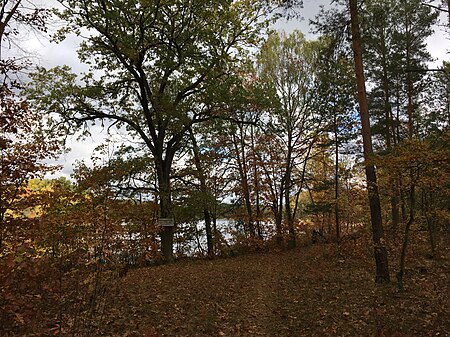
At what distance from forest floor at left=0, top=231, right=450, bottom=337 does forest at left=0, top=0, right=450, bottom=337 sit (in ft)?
0.21

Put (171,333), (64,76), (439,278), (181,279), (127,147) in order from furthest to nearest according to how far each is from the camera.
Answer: (127,147) < (64,76) < (181,279) < (439,278) < (171,333)

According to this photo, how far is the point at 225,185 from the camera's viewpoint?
872 inches

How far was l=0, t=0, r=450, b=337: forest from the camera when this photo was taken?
5.69 metres

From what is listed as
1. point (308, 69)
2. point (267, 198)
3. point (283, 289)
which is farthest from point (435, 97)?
point (283, 289)

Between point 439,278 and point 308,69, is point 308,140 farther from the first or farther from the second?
point 439,278

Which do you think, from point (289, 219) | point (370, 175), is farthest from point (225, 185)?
point (370, 175)

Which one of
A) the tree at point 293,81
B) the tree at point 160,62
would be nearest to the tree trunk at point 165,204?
the tree at point 160,62

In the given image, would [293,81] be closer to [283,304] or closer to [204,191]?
[204,191]

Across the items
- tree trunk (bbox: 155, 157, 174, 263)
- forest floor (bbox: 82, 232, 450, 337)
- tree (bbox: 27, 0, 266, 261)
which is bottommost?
forest floor (bbox: 82, 232, 450, 337)

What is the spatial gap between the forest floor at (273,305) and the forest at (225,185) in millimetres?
65

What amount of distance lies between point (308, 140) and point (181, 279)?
13906mm

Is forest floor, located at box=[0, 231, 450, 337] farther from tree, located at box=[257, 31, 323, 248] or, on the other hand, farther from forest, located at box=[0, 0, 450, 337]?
tree, located at box=[257, 31, 323, 248]

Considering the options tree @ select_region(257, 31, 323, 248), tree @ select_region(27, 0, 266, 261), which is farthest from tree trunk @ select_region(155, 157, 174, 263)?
Result: tree @ select_region(257, 31, 323, 248)

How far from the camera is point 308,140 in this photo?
21.2 meters
